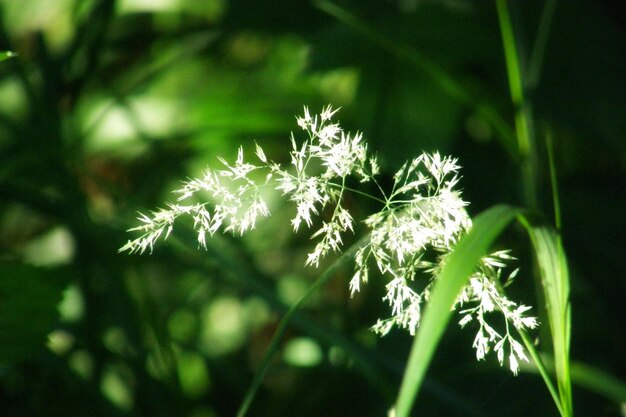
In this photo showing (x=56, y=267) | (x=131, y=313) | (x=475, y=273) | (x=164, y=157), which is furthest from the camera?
(x=164, y=157)

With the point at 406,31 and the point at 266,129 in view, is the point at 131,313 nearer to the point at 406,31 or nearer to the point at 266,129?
the point at 266,129

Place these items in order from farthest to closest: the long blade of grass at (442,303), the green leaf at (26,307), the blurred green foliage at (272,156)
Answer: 1. the blurred green foliage at (272,156)
2. the green leaf at (26,307)
3. the long blade of grass at (442,303)

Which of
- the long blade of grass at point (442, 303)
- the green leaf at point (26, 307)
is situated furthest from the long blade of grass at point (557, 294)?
the green leaf at point (26, 307)

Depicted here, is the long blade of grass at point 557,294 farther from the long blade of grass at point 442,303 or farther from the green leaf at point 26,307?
the green leaf at point 26,307

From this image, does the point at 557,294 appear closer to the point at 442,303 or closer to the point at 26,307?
the point at 442,303

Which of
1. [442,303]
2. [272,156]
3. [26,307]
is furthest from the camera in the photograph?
[272,156]

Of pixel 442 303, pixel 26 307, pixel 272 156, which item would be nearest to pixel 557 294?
pixel 442 303

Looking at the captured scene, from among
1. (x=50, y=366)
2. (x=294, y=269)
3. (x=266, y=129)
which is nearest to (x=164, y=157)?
(x=266, y=129)
